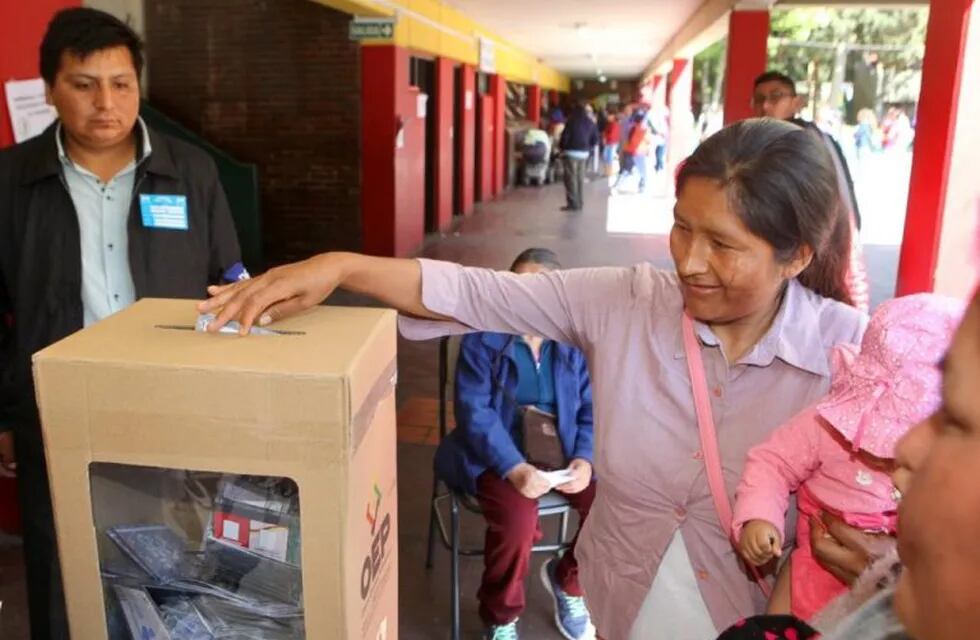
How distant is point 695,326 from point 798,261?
7.6 inches

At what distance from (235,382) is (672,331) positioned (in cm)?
81

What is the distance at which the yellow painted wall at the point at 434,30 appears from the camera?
7199 millimetres

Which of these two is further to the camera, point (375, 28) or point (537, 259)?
point (375, 28)

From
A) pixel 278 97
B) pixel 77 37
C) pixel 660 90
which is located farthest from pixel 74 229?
pixel 660 90

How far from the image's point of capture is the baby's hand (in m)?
1.27

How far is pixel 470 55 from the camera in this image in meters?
11.3

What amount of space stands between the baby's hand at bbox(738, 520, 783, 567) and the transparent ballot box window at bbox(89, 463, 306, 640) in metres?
0.68

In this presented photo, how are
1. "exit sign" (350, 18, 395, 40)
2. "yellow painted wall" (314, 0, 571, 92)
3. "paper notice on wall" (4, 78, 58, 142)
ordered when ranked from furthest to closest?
"exit sign" (350, 18, 395, 40) → "yellow painted wall" (314, 0, 571, 92) → "paper notice on wall" (4, 78, 58, 142)

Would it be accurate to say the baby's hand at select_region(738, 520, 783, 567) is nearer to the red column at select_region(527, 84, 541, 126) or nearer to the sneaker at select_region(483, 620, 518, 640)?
the sneaker at select_region(483, 620, 518, 640)

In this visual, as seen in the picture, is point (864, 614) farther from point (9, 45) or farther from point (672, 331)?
point (9, 45)

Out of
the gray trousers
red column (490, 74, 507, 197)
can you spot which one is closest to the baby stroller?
red column (490, 74, 507, 197)

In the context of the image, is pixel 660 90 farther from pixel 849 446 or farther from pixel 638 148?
pixel 849 446

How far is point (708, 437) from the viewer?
54.6 inches

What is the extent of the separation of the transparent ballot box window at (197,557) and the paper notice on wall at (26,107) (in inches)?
82.2
